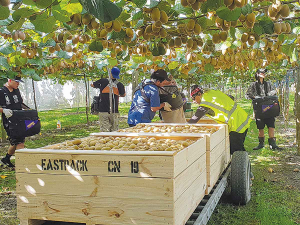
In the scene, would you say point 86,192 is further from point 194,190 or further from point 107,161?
point 194,190

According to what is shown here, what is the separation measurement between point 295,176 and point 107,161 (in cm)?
432

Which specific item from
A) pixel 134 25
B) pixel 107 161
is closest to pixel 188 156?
pixel 107 161

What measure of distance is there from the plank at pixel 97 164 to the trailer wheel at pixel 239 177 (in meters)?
1.98

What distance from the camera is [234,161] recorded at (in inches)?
146

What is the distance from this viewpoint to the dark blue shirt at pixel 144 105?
16.7 ft

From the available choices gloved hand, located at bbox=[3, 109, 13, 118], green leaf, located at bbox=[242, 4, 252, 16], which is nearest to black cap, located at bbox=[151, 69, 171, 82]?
gloved hand, located at bbox=[3, 109, 13, 118]

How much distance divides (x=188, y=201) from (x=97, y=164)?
709 mm

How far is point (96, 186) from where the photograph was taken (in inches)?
80.7

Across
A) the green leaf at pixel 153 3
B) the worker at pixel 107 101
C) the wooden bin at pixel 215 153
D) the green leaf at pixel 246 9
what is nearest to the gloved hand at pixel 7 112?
the worker at pixel 107 101

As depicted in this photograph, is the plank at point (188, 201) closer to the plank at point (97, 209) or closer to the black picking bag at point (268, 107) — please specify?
the plank at point (97, 209)

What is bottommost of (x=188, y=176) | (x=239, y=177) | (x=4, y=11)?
(x=239, y=177)

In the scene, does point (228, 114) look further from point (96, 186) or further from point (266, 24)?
point (96, 186)

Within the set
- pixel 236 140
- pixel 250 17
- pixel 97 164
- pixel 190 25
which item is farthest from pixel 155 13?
pixel 236 140

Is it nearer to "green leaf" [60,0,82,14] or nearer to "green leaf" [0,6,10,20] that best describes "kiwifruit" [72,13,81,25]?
"green leaf" [60,0,82,14]
